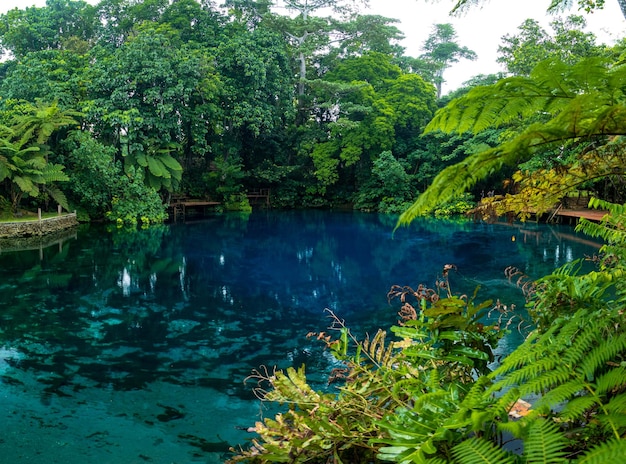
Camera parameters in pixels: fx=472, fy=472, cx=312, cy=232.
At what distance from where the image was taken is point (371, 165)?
24953 millimetres

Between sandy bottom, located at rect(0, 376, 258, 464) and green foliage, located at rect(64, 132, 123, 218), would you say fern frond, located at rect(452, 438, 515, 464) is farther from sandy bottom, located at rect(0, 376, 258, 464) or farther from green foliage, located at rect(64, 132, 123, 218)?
green foliage, located at rect(64, 132, 123, 218)

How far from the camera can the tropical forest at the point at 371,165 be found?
58.7 inches

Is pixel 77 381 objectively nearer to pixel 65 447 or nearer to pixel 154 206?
pixel 65 447

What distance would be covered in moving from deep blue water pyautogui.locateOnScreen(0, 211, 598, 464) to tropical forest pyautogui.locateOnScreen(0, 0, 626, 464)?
43 centimetres

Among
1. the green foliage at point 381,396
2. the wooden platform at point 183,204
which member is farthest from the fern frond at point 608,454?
the wooden platform at point 183,204

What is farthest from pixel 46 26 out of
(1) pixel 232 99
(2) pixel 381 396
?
(2) pixel 381 396

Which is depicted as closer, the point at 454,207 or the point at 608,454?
→ the point at 608,454

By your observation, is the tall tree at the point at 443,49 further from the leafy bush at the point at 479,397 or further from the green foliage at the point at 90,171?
the leafy bush at the point at 479,397

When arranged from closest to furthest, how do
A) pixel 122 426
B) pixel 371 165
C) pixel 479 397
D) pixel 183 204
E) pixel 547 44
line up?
pixel 479 397
pixel 122 426
pixel 547 44
pixel 183 204
pixel 371 165

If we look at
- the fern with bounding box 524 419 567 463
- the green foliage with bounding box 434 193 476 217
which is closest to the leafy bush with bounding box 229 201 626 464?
the fern with bounding box 524 419 567 463

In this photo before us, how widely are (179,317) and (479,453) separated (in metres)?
6.25

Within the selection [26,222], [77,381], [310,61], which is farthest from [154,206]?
[77,381]

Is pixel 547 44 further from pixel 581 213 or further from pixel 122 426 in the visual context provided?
pixel 122 426

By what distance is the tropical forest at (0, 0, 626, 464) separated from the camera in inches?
58.7
